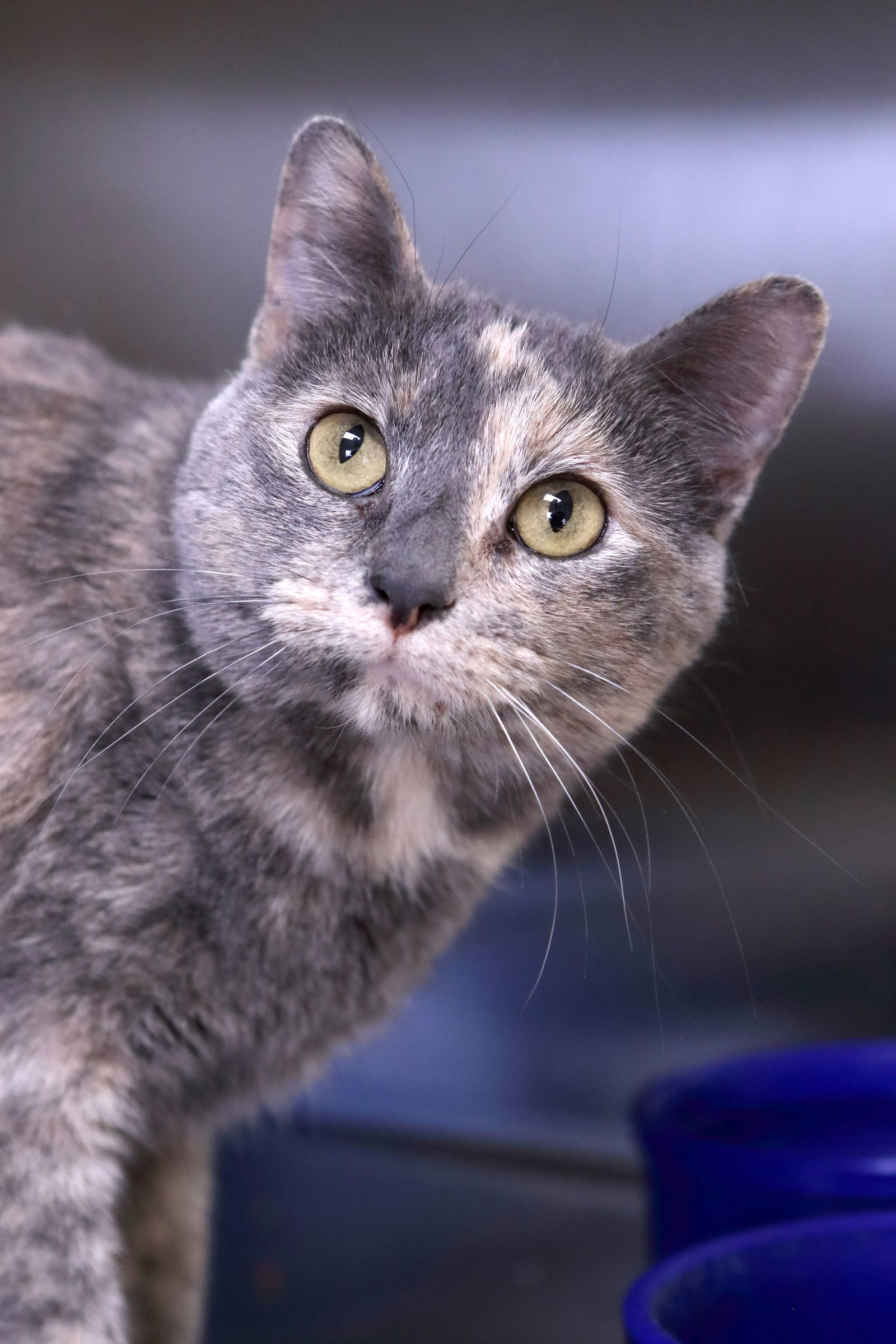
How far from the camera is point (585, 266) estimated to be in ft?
4.66

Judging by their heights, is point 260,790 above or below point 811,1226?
above

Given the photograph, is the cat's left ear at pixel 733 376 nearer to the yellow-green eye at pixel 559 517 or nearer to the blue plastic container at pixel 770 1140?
the yellow-green eye at pixel 559 517

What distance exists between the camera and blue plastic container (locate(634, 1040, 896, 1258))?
52.6 inches

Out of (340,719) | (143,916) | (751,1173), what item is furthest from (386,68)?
(751,1173)

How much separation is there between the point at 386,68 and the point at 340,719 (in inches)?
27.4

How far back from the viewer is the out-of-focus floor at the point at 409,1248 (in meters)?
1.47

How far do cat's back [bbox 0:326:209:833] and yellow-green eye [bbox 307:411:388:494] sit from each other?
7.1 inches

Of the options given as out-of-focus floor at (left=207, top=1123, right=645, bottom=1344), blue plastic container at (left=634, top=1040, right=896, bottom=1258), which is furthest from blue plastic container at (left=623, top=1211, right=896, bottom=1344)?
out-of-focus floor at (left=207, top=1123, right=645, bottom=1344)

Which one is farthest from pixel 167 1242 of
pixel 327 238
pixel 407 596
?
pixel 327 238

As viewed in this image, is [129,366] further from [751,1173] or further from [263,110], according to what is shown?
[751,1173]

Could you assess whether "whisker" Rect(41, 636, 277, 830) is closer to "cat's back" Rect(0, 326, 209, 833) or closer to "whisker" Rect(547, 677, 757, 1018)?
"cat's back" Rect(0, 326, 209, 833)

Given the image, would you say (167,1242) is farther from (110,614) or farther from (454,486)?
(454,486)

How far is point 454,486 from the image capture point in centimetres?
103

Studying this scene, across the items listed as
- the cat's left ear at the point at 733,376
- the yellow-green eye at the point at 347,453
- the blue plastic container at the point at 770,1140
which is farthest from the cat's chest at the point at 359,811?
the blue plastic container at the point at 770,1140
